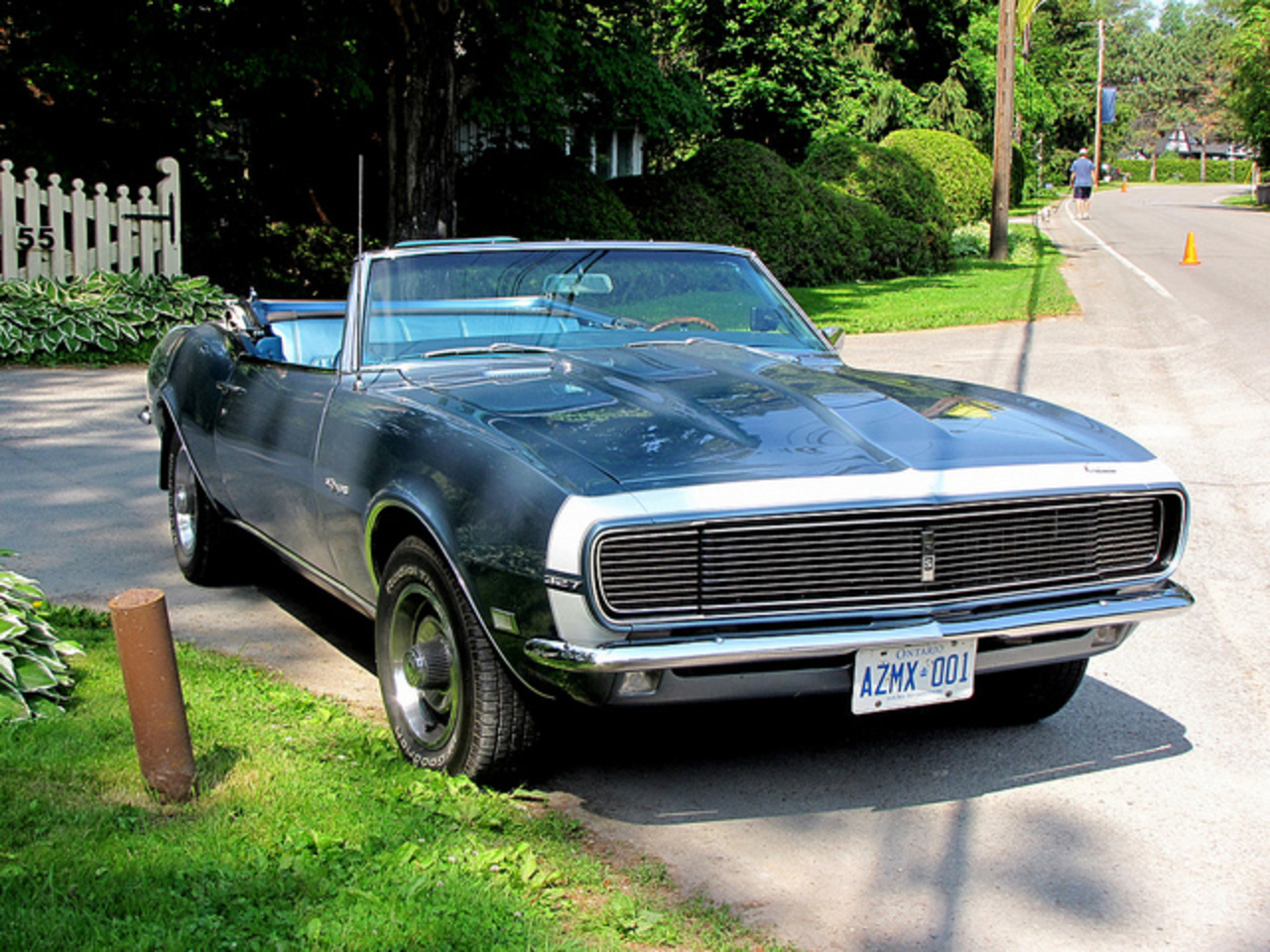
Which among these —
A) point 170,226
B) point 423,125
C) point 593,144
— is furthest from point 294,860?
point 593,144

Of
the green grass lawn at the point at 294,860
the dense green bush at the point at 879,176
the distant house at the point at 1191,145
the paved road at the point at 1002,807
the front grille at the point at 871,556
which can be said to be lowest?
the paved road at the point at 1002,807

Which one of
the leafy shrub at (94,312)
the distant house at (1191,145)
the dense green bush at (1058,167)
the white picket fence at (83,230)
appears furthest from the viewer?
the distant house at (1191,145)

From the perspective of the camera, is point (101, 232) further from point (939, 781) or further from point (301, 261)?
point (939, 781)

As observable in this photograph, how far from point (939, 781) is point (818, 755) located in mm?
397

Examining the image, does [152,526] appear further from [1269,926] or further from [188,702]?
[1269,926]

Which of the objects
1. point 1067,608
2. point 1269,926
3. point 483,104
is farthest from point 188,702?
point 483,104

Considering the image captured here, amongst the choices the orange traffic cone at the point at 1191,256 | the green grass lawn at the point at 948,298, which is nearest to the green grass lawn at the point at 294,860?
the green grass lawn at the point at 948,298

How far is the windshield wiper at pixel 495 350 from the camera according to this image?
15.5 feet

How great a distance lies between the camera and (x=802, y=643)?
337 cm

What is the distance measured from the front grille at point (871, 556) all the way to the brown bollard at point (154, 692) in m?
1.21

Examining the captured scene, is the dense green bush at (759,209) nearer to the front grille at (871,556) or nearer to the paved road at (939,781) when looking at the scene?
the paved road at (939,781)

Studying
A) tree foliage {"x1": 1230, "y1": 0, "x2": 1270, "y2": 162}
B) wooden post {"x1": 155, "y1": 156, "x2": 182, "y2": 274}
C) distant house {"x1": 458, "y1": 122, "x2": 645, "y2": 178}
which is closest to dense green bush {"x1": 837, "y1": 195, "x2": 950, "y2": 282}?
distant house {"x1": 458, "y1": 122, "x2": 645, "y2": 178}

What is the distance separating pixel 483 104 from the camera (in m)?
16.3

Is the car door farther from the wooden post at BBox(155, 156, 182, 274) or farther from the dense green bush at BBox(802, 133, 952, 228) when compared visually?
the dense green bush at BBox(802, 133, 952, 228)
